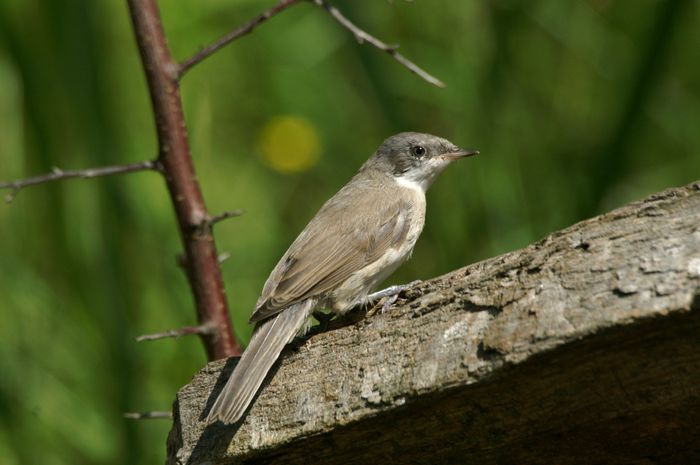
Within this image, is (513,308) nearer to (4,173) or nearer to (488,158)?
(488,158)

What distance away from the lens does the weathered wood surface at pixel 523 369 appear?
2.65 meters

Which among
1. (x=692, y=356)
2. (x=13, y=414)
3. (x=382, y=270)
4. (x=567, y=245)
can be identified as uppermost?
(x=567, y=245)

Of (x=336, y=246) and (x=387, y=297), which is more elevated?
(x=387, y=297)

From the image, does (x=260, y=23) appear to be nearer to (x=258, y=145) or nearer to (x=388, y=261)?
(x=388, y=261)

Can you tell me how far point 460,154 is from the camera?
538cm

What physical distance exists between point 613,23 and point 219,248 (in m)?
2.98

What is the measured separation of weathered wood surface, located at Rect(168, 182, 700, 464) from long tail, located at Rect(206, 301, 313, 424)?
107 millimetres

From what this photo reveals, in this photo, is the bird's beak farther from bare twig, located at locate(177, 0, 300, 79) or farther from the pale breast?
bare twig, located at locate(177, 0, 300, 79)

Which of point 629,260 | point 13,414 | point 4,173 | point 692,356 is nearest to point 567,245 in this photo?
point 629,260

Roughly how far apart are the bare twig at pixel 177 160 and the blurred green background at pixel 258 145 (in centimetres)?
96

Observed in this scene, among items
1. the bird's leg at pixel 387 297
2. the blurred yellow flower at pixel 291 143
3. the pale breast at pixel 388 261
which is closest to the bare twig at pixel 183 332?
the pale breast at pixel 388 261

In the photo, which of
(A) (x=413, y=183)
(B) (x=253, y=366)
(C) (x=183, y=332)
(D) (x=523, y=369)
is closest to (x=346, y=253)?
(C) (x=183, y=332)

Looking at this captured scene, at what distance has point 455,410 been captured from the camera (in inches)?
118

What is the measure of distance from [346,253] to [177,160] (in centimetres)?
94
